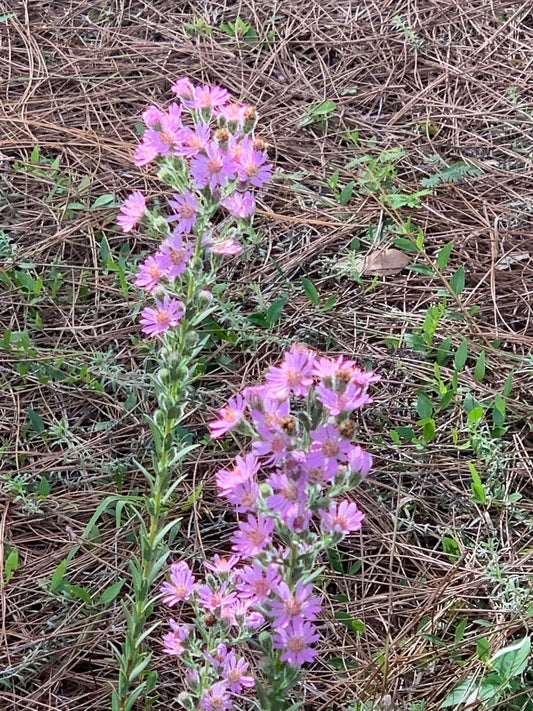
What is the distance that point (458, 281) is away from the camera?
279 centimetres

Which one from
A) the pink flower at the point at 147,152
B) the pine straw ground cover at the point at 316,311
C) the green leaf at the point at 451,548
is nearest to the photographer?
the pink flower at the point at 147,152

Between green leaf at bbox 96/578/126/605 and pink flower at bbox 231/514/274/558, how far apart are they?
92cm

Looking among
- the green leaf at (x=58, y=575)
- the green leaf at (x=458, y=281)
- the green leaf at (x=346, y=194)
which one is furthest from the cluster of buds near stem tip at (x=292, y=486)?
the green leaf at (x=346, y=194)

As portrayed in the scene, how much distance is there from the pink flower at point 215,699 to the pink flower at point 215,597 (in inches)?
6.4

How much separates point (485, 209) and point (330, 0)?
182 centimetres

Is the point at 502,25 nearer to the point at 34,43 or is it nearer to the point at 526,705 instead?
the point at 34,43

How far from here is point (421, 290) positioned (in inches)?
114

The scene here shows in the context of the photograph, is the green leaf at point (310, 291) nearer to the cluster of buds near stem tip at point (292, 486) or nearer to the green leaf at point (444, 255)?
the green leaf at point (444, 255)

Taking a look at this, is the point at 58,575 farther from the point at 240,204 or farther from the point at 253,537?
the point at 240,204

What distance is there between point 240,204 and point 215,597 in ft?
2.93

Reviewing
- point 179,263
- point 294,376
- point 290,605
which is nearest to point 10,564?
point 179,263

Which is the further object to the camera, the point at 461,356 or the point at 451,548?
the point at 461,356

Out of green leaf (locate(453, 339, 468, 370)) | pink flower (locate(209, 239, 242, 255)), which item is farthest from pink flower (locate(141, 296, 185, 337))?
green leaf (locate(453, 339, 468, 370))

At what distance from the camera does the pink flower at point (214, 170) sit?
5.49ft
